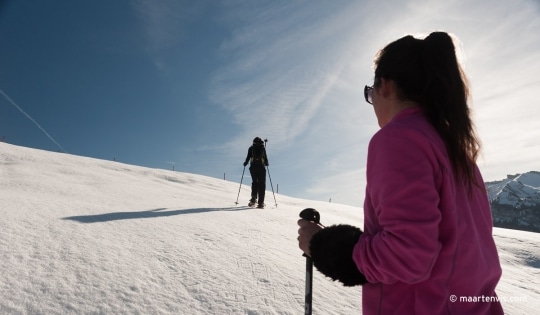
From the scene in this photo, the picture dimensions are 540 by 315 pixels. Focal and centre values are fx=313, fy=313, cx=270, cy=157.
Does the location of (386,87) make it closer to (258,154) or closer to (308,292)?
(308,292)

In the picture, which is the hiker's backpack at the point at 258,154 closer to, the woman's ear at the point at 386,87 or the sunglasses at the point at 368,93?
the sunglasses at the point at 368,93

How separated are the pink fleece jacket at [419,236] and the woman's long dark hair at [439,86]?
0.07 meters

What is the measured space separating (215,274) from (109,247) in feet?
3.70

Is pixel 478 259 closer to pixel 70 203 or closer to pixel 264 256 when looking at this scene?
pixel 264 256

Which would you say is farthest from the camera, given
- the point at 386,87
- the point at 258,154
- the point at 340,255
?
the point at 258,154

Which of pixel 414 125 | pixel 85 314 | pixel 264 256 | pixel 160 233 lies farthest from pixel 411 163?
pixel 160 233

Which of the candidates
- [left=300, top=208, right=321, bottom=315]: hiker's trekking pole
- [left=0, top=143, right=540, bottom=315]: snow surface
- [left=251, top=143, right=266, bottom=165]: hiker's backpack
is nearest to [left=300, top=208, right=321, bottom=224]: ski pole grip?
[left=300, top=208, right=321, bottom=315]: hiker's trekking pole

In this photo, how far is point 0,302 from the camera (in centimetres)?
194

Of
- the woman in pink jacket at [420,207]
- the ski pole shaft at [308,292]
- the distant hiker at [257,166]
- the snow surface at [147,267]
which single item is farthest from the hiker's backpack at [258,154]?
the woman in pink jacket at [420,207]

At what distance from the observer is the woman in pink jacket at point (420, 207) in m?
0.99

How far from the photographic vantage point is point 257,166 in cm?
983

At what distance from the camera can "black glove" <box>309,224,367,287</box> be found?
1.17 metres

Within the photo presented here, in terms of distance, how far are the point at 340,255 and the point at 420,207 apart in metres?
0.36

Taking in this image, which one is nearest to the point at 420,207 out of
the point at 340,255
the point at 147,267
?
the point at 340,255
